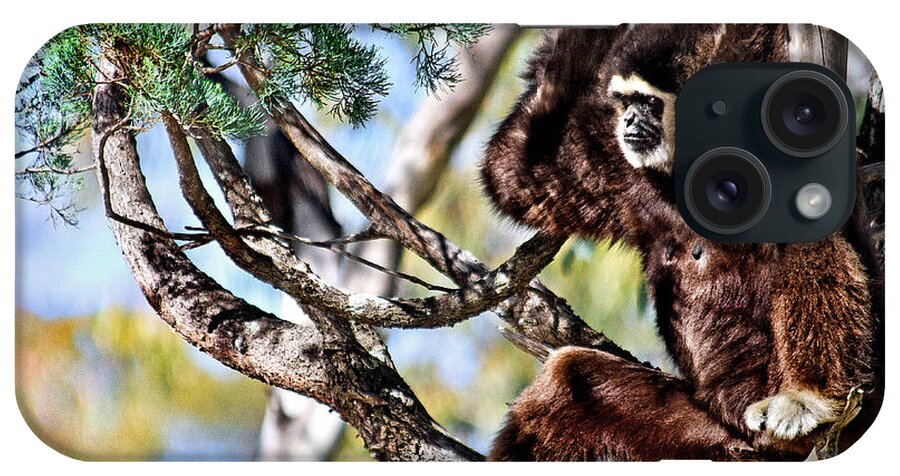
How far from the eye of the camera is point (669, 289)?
3.12m

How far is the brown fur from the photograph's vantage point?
3.07 metres

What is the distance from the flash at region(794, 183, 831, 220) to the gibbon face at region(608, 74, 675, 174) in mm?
340

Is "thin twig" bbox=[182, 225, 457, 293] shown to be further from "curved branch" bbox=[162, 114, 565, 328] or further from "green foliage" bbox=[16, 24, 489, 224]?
"green foliage" bbox=[16, 24, 489, 224]

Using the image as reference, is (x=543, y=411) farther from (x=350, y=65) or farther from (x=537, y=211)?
(x=350, y=65)

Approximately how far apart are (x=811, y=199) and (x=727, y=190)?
8.4 inches

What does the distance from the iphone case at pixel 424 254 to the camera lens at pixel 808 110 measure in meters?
0.08

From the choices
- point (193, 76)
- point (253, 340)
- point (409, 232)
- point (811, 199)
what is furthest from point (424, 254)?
point (811, 199)

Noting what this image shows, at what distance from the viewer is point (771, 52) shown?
3.07 metres

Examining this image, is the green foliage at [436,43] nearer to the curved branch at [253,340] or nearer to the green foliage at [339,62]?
the green foliage at [339,62]

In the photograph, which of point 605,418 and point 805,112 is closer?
point 805,112

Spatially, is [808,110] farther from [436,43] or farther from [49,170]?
[49,170]

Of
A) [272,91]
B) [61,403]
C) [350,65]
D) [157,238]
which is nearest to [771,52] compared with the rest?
[350,65]

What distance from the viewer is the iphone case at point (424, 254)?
3.08 meters

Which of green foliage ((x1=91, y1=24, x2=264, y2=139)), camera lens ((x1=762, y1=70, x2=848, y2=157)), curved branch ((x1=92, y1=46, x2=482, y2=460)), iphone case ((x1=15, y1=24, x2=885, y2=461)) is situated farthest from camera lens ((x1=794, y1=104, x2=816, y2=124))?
green foliage ((x1=91, y1=24, x2=264, y2=139))
